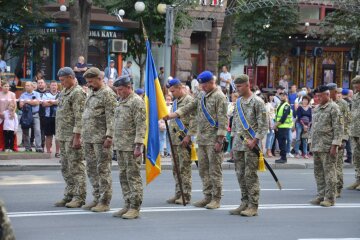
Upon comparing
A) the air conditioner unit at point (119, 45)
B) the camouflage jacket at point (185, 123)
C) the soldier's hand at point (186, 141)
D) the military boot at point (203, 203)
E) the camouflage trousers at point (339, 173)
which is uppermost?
the air conditioner unit at point (119, 45)

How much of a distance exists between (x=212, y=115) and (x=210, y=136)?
1.06 feet

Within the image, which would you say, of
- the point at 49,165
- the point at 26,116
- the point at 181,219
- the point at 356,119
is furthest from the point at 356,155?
the point at 26,116

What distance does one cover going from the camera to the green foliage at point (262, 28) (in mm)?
42281

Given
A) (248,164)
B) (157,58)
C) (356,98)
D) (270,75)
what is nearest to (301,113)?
(356,98)

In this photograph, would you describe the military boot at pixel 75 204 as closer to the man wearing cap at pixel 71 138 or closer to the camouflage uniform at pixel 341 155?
the man wearing cap at pixel 71 138

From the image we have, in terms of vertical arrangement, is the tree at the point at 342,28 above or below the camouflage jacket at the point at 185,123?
above

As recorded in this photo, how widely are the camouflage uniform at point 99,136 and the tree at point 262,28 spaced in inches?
1146

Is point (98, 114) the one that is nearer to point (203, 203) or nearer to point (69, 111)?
point (69, 111)

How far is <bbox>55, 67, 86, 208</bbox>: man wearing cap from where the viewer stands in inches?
532

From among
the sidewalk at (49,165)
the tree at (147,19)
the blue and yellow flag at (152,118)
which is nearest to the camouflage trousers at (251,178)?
the blue and yellow flag at (152,118)

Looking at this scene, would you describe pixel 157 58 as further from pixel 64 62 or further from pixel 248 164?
pixel 248 164

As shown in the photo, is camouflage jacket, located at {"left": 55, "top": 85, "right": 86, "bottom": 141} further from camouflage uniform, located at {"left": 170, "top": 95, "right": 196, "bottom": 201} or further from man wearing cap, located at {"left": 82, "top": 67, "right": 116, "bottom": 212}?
camouflage uniform, located at {"left": 170, "top": 95, "right": 196, "bottom": 201}

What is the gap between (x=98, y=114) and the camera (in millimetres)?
13141

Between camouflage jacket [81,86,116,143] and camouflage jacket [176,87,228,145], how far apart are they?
1.18m
